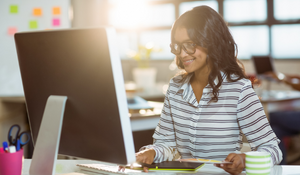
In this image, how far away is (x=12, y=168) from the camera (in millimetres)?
905

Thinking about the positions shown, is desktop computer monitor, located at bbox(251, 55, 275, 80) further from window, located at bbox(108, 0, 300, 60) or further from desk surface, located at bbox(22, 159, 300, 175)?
desk surface, located at bbox(22, 159, 300, 175)

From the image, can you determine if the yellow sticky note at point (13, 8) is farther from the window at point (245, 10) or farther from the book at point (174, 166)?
the window at point (245, 10)

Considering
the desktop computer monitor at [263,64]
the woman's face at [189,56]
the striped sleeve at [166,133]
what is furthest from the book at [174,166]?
the desktop computer monitor at [263,64]

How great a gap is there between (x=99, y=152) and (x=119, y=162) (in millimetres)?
69

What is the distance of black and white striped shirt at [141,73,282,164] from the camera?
3.49 ft

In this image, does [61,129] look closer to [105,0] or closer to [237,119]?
[237,119]

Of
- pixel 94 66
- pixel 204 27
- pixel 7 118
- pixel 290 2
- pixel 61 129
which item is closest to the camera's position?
pixel 94 66

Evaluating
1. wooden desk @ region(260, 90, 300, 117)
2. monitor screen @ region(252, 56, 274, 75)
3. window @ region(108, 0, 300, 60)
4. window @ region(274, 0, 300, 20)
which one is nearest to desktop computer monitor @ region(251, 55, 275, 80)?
monitor screen @ region(252, 56, 274, 75)

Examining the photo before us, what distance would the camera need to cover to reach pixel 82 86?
77 cm

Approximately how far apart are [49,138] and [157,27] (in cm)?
510

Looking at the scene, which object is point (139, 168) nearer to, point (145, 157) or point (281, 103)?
point (145, 157)

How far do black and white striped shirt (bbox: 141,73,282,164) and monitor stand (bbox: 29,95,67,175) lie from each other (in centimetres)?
36

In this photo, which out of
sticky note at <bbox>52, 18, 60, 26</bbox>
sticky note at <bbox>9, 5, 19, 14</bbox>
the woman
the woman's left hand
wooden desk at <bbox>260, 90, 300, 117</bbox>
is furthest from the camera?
sticky note at <bbox>52, 18, 60, 26</bbox>

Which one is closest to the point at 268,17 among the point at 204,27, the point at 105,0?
the point at 105,0
